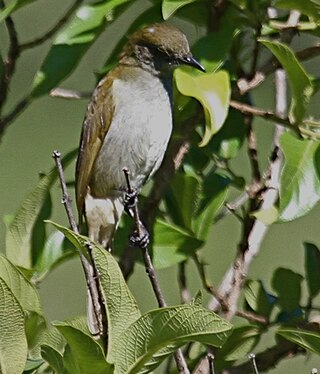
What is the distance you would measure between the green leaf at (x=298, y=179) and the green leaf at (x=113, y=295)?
1.86 ft

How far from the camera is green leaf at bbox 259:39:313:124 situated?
7.48 feet

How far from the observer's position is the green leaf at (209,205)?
2.58 metres

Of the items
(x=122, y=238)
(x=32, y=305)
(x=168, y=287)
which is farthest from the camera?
(x=168, y=287)

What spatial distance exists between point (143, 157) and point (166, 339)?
60.8 inches

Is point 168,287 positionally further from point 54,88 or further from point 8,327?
point 8,327

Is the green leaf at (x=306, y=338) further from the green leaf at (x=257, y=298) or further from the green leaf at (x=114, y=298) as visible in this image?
the green leaf at (x=257, y=298)

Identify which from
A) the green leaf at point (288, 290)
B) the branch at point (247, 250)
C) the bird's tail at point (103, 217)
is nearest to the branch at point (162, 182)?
the branch at point (247, 250)

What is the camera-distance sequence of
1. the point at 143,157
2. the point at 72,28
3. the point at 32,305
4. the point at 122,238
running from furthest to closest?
the point at 143,157, the point at 122,238, the point at 72,28, the point at 32,305

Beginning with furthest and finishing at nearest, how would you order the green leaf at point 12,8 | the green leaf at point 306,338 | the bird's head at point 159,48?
the bird's head at point 159,48
the green leaf at point 12,8
the green leaf at point 306,338

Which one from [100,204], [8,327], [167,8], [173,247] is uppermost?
[167,8]

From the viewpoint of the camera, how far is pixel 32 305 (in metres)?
2.10

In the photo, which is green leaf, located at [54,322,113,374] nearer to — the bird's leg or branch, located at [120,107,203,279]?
the bird's leg

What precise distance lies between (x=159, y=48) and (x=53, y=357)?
1.68m

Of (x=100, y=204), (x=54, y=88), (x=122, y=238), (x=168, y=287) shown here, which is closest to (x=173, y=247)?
(x=122, y=238)
